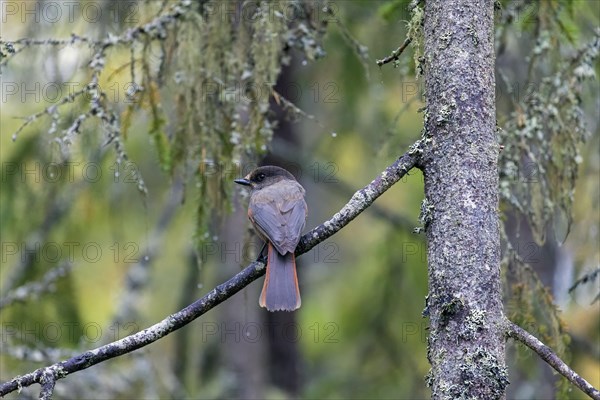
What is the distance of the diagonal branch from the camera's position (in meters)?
2.73

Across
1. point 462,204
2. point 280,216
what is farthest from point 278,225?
point 462,204

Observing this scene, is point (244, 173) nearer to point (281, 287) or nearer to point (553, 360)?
point (281, 287)

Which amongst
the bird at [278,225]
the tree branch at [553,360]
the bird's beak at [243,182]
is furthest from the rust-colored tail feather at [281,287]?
the tree branch at [553,360]

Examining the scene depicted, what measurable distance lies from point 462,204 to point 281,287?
1212 mm

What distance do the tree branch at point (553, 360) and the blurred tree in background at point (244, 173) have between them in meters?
0.98

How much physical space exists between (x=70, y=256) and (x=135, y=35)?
10.7ft

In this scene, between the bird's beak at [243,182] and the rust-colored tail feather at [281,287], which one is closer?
the rust-colored tail feather at [281,287]

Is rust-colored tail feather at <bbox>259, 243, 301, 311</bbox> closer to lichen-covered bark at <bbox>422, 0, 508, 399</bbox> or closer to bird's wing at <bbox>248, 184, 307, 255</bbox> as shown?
bird's wing at <bbox>248, 184, 307, 255</bbox>

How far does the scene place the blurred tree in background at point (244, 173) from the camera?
402 cm

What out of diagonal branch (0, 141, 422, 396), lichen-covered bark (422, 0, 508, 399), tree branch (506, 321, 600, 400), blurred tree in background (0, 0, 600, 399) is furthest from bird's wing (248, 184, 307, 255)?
tree branch (506, 321, 600, 400)

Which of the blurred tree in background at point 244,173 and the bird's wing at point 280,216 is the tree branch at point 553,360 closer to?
the blurred tree in background at point 244,173

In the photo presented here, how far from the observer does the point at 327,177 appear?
21.4 ft

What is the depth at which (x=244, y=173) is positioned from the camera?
17.3 ft

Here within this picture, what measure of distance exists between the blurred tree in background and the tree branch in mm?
981
